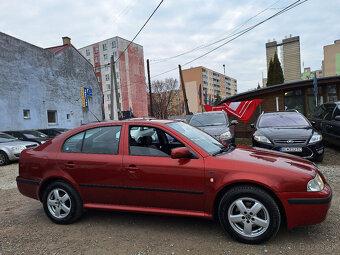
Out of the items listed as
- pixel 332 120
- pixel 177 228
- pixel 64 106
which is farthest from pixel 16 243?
pixel 64 106

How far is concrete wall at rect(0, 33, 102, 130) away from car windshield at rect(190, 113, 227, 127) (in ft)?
37.6

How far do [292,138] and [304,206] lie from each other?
3740 mm

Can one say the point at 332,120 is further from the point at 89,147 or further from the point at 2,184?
the point at 2,184

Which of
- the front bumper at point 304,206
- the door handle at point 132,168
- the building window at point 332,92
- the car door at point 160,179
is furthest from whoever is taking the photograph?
the building window at point 332,92

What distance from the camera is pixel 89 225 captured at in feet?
11.4

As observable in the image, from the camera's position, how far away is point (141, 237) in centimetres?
305

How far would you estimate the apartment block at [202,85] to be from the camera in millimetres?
81562

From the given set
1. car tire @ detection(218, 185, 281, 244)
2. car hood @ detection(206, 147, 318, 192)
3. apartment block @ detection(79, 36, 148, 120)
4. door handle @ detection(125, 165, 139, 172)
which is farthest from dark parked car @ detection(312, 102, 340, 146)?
apartment block @ detection(79, 36, 148, 120)

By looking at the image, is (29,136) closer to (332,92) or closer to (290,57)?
(332,92)

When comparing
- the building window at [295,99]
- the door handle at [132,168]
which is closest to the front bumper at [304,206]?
the door handle at [132,168]

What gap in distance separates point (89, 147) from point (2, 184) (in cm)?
466

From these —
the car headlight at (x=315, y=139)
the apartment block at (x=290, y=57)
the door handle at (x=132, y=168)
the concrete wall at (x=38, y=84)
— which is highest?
the apartment block at (x=290, y=57)

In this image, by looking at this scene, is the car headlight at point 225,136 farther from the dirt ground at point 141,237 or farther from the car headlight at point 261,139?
the dirt ground at point 141,237

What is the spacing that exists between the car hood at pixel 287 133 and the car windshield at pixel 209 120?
7.43 ft
